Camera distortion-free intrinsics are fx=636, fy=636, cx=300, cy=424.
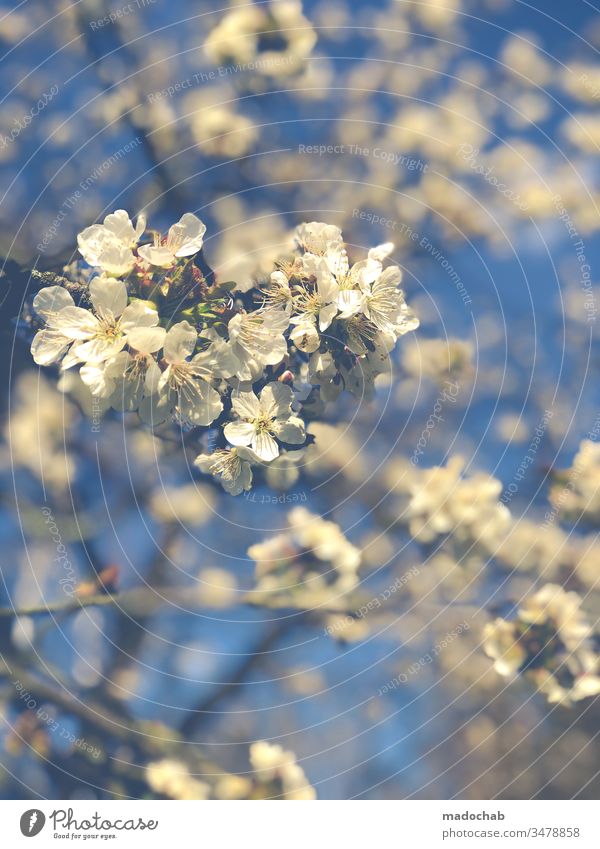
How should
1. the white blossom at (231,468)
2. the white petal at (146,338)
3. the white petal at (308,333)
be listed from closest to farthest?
1. the white petal at (146,338)
2. the white petal at (308,333)
3. the white blossom at (231,468)

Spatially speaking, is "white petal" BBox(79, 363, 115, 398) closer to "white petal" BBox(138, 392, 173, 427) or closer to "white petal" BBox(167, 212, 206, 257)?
"white petal" BBox(138, 392, 173, 427)

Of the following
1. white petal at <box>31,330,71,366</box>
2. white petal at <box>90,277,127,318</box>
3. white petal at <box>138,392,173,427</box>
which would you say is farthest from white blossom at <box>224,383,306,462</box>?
white petal at <box>31,330,71,366</box>

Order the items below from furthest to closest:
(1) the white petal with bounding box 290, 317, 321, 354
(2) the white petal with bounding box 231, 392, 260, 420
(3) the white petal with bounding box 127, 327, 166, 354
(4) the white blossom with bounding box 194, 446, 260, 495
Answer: (4) the white blossom with bounding box 194, 446, 260, 495 < (2) the white petal with bounding box 231, 392, 260, 420 < (1) the white petal with bounding box 290, 317, 321, 354 < (3) the white petal with bounding box 127, 327, 166, 354

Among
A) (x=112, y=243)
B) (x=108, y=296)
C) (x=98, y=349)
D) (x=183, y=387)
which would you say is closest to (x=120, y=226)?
(x=112, y=243)

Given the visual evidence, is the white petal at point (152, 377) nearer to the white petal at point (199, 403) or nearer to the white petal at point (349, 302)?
the white petal at point (199, 403)

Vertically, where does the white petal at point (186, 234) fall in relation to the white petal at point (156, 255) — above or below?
above

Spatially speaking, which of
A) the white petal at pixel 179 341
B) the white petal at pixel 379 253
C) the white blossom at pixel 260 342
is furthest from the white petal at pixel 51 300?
the white petal at pixel 379 253

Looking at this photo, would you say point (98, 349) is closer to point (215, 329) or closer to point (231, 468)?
point (215, 329)
